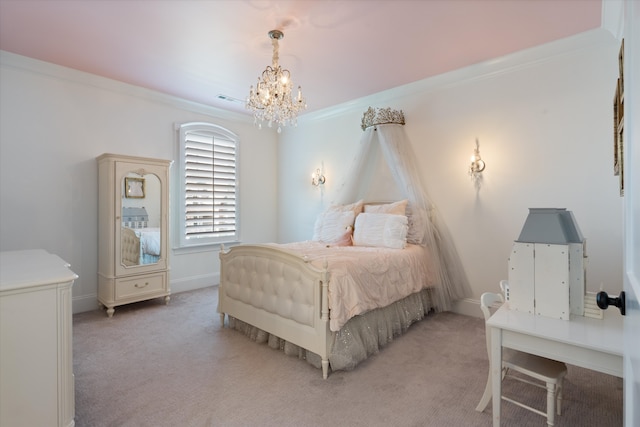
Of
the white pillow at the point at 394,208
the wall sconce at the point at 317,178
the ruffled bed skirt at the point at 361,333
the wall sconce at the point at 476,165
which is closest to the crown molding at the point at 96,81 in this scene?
the wall sconce at the point at 317,178

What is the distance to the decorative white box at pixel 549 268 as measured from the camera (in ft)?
5.14

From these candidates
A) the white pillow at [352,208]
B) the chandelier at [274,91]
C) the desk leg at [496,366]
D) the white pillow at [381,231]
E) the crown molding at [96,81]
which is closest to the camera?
the desk leg at [496,366]

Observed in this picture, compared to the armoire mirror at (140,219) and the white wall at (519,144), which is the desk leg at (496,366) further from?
the armoire mirror at (140,219)

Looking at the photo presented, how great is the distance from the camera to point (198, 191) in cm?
473

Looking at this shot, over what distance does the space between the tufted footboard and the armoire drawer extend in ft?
3.77

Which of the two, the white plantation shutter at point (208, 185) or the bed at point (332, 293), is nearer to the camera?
the bed at point (332, 293)

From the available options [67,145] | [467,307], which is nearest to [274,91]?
[67,145]

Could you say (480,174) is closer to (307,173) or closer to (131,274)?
(307,173)

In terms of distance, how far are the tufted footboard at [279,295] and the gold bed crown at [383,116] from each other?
2.24m

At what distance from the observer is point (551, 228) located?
1652mm

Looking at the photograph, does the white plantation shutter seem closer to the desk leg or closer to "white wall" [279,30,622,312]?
"white wall" [279,30,622,312]

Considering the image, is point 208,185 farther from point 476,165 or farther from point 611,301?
point 611,301

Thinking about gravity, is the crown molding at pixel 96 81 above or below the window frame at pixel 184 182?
above

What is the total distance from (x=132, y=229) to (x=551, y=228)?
3.99m
